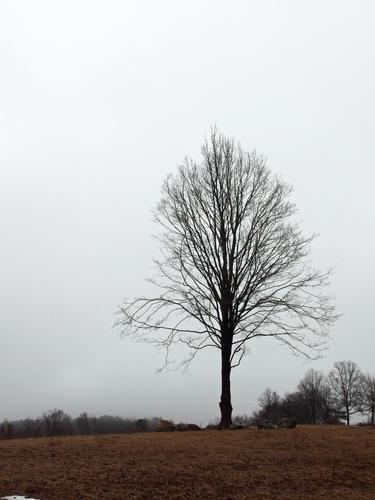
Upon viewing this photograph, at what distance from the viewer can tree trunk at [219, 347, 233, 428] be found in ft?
56.4

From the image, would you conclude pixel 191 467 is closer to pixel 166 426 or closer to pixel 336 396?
pixel 166 426

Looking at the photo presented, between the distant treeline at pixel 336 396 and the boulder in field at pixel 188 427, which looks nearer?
the boulder in field at pixel 188 427

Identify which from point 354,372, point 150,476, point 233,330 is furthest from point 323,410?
point 150,476

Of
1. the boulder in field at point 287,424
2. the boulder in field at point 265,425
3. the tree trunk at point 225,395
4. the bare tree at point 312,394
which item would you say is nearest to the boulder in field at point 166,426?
the tree trunk at point 225,395

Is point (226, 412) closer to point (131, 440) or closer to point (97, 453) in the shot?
point (131, 440)

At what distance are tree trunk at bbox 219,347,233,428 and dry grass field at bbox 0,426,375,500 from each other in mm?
4163

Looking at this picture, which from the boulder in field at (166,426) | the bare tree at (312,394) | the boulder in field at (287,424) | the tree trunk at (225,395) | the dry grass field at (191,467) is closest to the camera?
the dry grass field at (191,467)

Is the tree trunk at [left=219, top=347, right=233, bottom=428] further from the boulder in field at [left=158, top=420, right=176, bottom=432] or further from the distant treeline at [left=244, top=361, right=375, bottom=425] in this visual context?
A: the distant treeline at [left=244, top=361, right=375, bottom=425]

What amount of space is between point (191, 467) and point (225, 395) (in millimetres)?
8115

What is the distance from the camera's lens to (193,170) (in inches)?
794

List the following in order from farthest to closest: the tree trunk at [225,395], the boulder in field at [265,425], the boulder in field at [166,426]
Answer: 1. the tree trunk at [225,395]
2. the boulder in field at [166,426]
3. the boulder in field at [265,425]

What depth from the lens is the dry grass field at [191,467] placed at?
8039mm

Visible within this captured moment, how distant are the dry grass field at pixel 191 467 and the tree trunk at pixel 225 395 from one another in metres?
4.16

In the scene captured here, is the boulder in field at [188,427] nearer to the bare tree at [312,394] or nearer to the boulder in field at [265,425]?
the boulder in field at [265,425]
